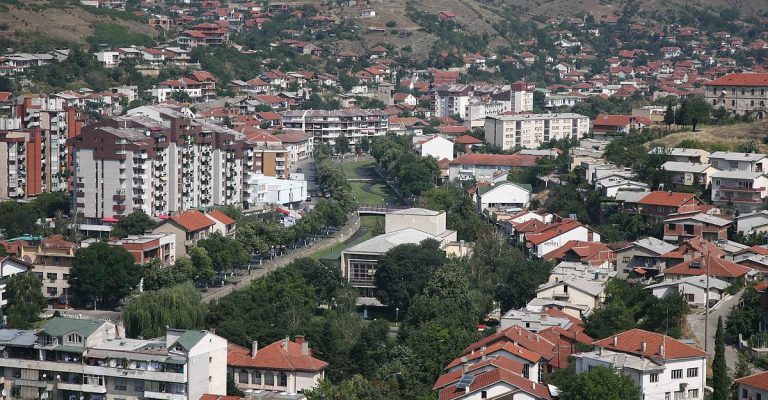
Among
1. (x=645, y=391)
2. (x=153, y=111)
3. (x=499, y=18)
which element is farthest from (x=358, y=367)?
(x=499, y=18)

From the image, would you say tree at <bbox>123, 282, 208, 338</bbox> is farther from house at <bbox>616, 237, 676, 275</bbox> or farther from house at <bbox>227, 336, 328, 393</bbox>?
house at <bbox>616, 237, 676, 275</bbox>

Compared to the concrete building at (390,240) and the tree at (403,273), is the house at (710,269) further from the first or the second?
the concrete building at (390,240)

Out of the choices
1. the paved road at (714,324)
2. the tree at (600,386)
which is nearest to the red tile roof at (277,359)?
the tree at (600,386)

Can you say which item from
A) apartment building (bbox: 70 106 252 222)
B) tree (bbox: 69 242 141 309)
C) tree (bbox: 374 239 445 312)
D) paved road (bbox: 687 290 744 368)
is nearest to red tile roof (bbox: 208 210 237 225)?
apartment building (bbox: 70 106 252 222)

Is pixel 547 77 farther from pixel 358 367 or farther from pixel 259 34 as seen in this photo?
pixel 358 367

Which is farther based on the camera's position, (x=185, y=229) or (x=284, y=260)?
(x=284, y=260)

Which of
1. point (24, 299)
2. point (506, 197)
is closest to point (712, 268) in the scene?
point (24, 299)

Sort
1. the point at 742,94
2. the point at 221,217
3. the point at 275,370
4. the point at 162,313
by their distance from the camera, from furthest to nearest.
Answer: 1. the point at 742,94
2. the point at 221,217
3. the point at 162,313
4. the point at 275,370

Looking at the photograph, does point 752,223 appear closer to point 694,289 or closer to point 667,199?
point 667,199
